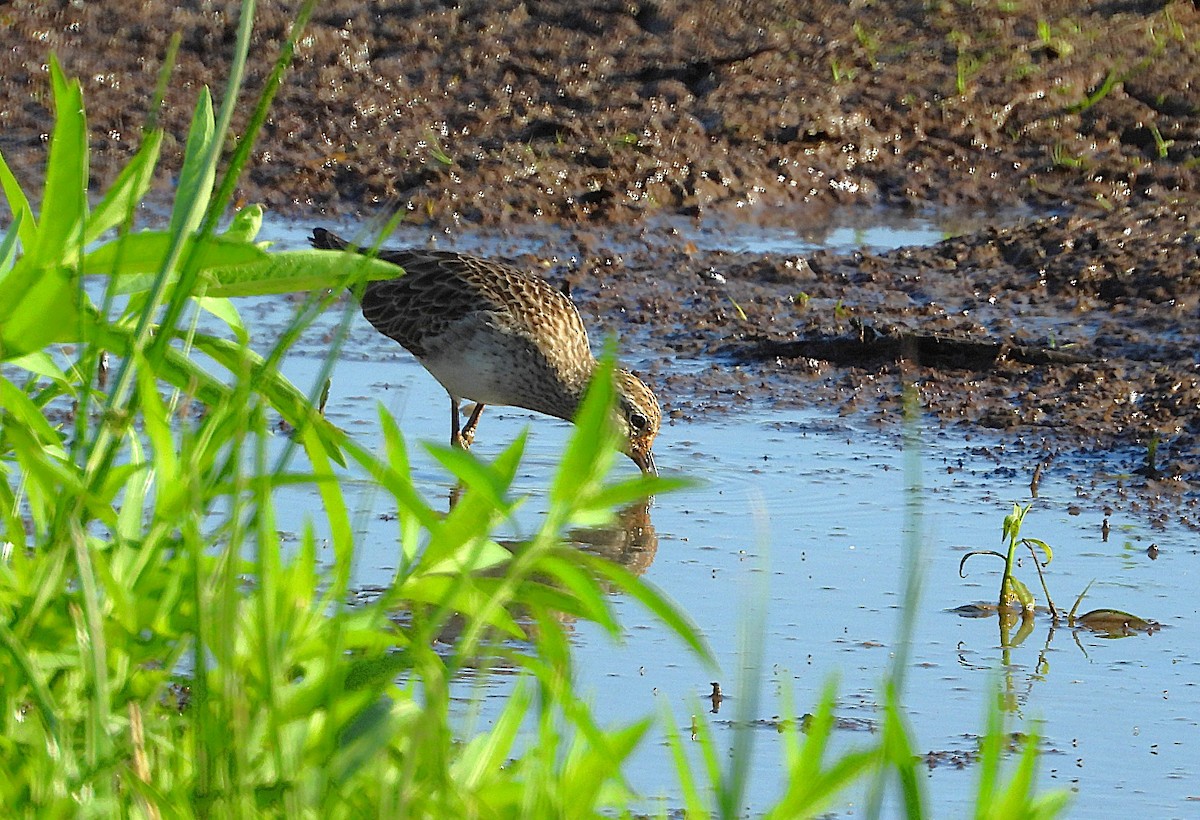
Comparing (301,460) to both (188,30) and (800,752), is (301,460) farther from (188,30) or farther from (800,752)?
(188,30)

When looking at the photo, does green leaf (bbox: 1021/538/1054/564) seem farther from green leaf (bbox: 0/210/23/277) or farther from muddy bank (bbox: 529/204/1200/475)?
green leaf (bbox: 0/210/23/277)

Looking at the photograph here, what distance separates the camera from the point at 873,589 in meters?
5.67

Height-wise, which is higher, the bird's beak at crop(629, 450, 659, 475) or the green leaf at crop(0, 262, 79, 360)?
the bird's beak at crop(629, 450, 659, 475)

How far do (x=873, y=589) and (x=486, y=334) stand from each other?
2.71 metres

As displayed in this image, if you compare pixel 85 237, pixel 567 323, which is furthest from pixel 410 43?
pixel 85 237

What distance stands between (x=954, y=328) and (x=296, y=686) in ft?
21.1

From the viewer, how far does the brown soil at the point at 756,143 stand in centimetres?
872

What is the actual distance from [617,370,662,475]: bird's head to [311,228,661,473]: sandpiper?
76cm

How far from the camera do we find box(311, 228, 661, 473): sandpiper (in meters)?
7.92

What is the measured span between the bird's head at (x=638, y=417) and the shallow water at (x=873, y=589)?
0.09 meters

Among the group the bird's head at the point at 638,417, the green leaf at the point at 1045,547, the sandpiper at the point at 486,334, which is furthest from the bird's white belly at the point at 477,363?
the green leaf at the point at 1045,547

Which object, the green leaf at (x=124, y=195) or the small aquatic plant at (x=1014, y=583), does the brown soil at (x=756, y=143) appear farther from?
the green leaf at (x=124, y=195)

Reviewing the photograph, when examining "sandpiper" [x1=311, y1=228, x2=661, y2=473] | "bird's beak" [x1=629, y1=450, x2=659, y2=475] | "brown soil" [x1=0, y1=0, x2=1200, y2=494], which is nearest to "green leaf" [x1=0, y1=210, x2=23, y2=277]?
"bird's beak" [x1=629, y1=450, x2=659, y2=475]

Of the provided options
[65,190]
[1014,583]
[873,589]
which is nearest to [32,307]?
[65,190]
